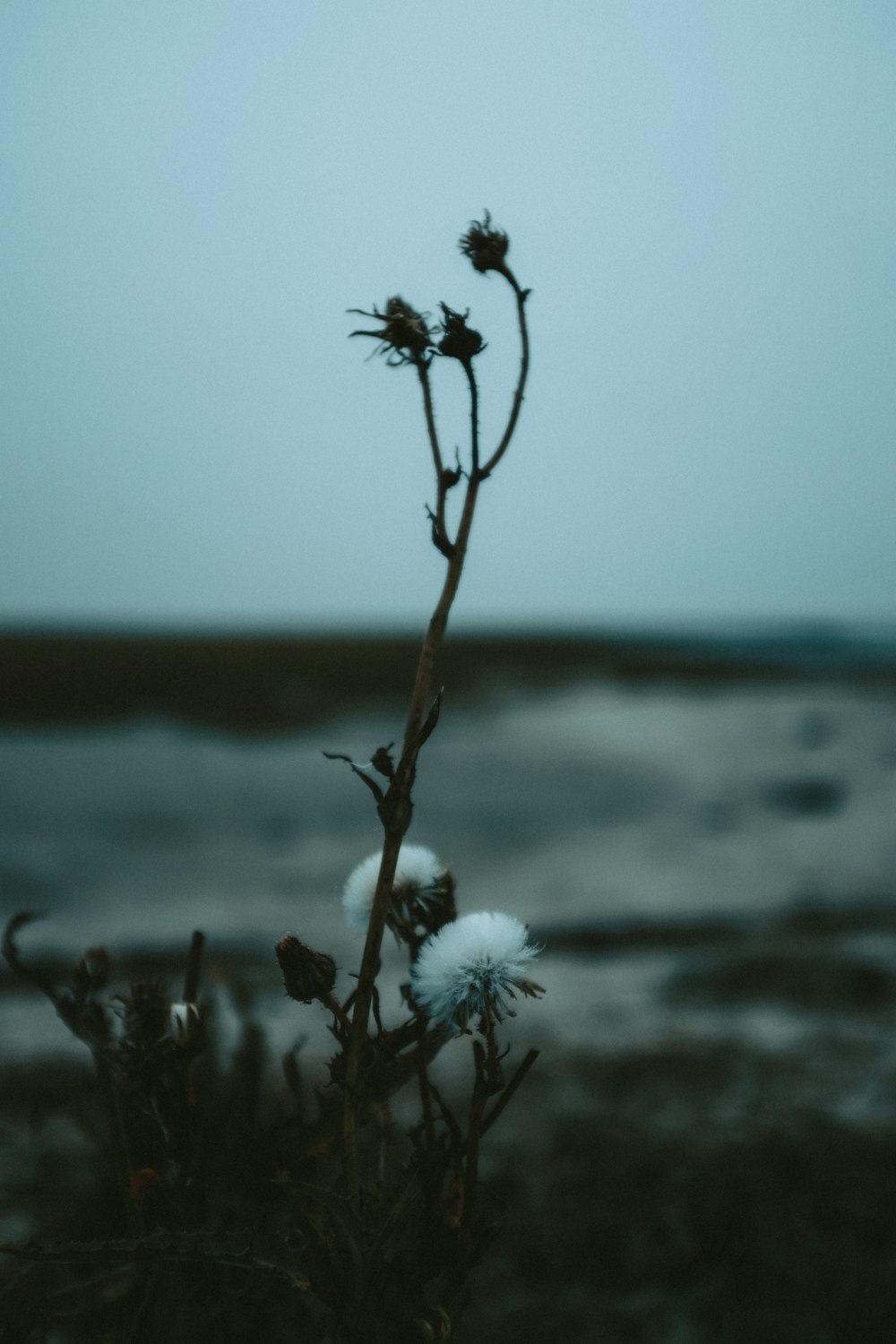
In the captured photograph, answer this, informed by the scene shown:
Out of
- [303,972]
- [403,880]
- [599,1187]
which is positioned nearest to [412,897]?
[403,880]

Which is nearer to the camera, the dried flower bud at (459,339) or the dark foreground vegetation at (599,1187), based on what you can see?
the dried flower bud at (459,339)

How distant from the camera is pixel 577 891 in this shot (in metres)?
8.38

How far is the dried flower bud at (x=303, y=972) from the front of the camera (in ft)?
2.24

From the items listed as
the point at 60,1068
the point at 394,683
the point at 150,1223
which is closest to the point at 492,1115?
the point at 150,1223

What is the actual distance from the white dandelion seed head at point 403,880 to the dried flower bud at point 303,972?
8 cm

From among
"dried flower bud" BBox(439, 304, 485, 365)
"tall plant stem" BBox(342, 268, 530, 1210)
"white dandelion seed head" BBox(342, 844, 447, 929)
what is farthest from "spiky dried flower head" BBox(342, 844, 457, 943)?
"dried flower bud" BBox(439, 304, 485, 365)

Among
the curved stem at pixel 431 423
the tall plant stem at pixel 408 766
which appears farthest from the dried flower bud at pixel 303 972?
the curved stem at pixel 431 423

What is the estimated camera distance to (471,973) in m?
0.70

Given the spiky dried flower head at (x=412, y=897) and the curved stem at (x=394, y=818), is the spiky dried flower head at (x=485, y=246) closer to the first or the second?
the curved stem at (x=394, y=818)

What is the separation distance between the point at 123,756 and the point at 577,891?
1094 centimetres

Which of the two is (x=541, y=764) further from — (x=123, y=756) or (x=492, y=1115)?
(x=492, y=1115)

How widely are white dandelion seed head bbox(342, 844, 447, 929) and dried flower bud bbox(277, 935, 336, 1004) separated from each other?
76mm

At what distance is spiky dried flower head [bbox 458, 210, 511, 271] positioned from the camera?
73cm

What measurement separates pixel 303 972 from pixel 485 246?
482 millimetres
